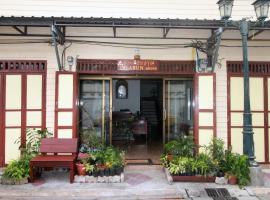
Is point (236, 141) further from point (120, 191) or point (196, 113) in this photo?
point (120, 191)

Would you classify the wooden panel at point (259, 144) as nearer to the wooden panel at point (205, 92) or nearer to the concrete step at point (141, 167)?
the wooden panel at point (205, 92)

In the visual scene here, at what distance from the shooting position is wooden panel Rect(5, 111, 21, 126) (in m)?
8.15

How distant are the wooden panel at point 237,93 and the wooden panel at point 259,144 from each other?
34.0 inches

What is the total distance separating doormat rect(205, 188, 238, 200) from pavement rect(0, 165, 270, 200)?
3.2 inches

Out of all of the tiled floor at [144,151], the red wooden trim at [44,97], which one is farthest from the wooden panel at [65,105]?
the tiled floor at [144,151]

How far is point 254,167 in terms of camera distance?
22.1 ft

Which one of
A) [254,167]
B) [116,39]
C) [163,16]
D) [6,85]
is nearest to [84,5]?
[116,39]

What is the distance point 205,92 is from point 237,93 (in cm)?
109

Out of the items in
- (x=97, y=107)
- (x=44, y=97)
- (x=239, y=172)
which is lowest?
(x=239, y=172)

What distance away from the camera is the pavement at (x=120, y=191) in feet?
20.2

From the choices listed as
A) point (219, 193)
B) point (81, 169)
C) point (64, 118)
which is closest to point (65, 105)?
point (64, 118)

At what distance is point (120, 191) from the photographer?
6.31 metres

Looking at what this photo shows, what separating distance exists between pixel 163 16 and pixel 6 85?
4.85 m

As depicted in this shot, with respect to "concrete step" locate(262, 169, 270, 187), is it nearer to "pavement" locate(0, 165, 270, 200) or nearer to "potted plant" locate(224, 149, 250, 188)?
"pavement" locate(0, 165, 270, 200)
